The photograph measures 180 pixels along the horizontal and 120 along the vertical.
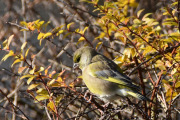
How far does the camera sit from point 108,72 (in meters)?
2.67

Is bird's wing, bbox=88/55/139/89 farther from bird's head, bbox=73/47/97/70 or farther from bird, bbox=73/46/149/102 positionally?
bird's head, bbox=73/47/97/70

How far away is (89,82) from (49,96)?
1.87ft

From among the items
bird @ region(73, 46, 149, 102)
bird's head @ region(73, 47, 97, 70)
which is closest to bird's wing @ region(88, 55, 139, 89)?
bird @ region(73, 46, 149, 102)

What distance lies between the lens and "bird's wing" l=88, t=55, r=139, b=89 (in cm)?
259

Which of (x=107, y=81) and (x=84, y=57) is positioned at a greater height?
(x=84, y=57)

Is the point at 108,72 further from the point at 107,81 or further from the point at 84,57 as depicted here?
the point at 84,57

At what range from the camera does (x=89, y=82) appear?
8.90 ft

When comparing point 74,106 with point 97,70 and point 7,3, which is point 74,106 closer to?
point 97,70

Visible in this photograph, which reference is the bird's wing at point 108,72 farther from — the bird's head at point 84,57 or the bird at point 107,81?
the bird's head at point 84,57

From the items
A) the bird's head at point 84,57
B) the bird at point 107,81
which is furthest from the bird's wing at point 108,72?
the bird's head at point 84,57

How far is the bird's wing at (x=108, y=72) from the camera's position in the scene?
8.51 ft

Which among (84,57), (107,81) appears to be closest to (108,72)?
(107,81)

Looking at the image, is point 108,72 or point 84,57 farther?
point 84,57

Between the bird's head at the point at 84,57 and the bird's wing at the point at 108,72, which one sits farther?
the bird's head at the point at 84,57
